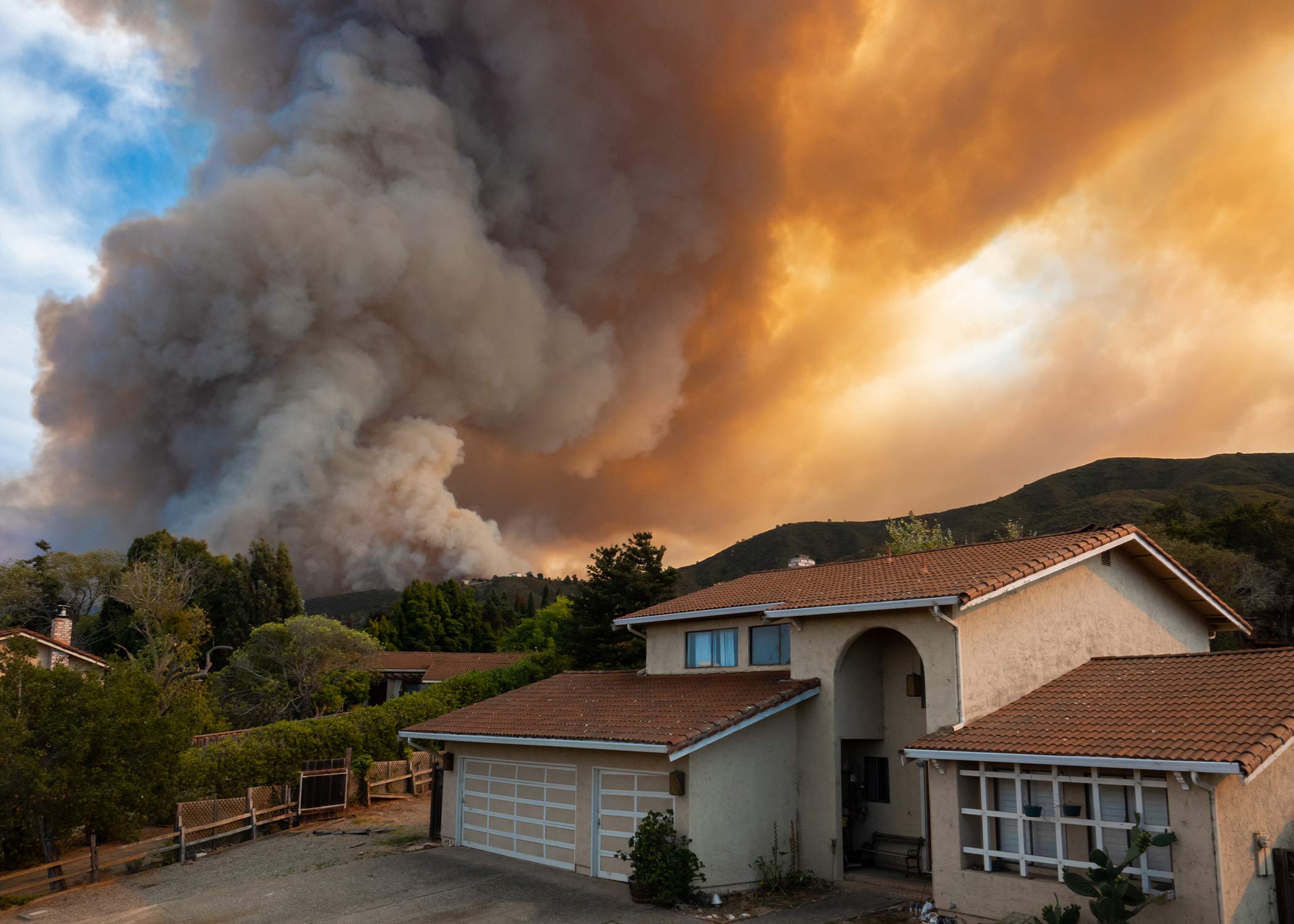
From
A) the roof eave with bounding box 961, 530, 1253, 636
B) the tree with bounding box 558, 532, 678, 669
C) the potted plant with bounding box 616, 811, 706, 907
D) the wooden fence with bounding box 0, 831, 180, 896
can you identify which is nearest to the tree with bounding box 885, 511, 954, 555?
the tree with bounding box 558, 532, 678, 669

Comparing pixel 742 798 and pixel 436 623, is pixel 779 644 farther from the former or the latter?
pixel 436 623

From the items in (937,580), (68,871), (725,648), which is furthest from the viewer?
(725,648)

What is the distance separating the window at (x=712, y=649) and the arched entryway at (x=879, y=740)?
333 cm

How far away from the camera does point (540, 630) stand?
5812 cm

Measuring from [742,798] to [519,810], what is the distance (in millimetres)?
5767

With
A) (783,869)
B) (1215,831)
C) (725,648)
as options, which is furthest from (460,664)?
(1215,831)

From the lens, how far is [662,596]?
43.5 meters

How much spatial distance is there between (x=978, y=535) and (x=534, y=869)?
9865 cm

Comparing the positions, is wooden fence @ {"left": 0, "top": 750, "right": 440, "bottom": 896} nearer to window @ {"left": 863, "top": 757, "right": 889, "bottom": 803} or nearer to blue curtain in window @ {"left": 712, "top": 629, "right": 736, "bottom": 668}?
blue curtain in window @ {"left": 712, "top": 629, "right": 736, "bottom": 668}

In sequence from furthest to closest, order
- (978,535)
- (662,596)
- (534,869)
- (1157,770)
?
(978,535) < (662,596) < (534,869) < (1157,770)

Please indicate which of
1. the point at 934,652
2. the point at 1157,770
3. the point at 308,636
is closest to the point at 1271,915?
the point at 1157,770

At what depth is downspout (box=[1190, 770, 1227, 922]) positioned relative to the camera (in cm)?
1028

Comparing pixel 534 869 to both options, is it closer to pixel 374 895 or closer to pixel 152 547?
pixel 374 895

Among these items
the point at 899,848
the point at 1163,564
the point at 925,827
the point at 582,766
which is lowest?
the point at 899,848
